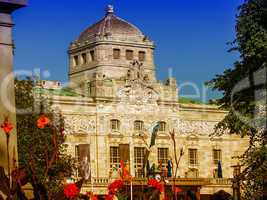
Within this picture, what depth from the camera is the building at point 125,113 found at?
5525cm

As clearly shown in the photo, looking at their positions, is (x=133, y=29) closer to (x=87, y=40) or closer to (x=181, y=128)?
(x=87, y=40)

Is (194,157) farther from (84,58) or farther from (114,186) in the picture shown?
(114,186)

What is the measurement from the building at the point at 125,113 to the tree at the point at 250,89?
21.8m

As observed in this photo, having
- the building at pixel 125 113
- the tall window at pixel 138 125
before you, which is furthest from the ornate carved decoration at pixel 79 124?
the tall window at pixel 138 125

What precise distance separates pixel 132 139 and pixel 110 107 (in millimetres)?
2794

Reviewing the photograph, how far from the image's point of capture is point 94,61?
6081cm

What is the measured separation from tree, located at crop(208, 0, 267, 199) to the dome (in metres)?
31.2

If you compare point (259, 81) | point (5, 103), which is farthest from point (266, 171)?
point (5, 103)

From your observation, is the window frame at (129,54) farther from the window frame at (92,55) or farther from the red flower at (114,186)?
the red flower at (114,186)

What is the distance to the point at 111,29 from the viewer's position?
202 ft

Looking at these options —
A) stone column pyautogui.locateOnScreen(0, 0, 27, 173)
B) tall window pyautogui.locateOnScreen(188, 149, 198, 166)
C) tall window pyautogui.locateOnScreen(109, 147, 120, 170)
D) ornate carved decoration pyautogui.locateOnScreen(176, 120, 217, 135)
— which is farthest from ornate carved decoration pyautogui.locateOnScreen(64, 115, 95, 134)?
stone column pyautogui.locateOnScreen(0, 0, 27, 173)

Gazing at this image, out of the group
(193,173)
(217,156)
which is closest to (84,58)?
(193,173)

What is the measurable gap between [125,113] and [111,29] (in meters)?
7.47

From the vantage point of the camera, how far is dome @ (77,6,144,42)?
201 ft
